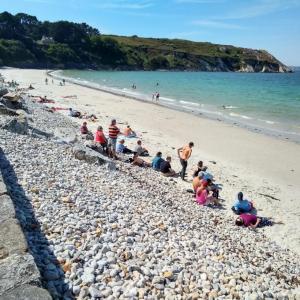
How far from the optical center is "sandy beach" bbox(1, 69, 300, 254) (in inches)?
539

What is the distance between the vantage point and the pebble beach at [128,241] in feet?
21.4

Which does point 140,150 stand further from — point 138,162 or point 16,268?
point 16,268

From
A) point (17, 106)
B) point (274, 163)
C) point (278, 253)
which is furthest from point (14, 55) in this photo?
point (278, 253)

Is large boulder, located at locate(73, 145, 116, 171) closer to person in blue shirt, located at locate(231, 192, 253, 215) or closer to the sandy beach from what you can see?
the sandy beach

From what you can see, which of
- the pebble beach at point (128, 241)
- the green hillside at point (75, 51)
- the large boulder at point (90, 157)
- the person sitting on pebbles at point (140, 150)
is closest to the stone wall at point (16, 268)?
the pebble beach at point (128, 241)

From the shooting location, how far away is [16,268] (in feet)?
17.9

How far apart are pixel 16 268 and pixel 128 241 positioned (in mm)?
2659

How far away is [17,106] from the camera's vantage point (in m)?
23.1

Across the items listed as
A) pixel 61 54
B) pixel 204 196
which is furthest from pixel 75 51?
pixel 204 196

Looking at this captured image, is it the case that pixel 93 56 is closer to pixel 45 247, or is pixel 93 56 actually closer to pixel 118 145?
pixel 118 145

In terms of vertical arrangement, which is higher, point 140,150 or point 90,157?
point 90,157

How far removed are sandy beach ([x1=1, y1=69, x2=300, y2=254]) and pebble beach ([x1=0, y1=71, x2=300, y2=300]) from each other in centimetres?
151

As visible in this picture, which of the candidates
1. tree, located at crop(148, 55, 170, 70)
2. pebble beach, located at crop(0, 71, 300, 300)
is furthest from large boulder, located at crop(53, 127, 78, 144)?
tree, located at crop(148, 55, 170, 70)

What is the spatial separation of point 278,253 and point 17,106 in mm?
17565
